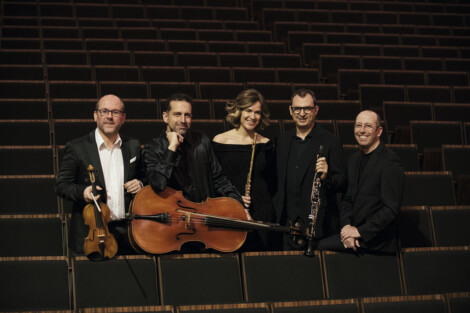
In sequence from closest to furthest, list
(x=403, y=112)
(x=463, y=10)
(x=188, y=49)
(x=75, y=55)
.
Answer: (x=403, y=112), (x=75, y=55), (x=188, y=49), (x=463, y=10)

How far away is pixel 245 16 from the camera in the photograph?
5.08 ft

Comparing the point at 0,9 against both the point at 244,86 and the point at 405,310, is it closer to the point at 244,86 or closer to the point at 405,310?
the point at 244,86

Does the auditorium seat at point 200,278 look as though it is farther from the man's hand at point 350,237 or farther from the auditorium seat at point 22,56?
the auditorium seat at point 22,56

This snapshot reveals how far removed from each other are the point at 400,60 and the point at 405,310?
868 millimetres

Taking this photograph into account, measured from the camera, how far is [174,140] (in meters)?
0.63

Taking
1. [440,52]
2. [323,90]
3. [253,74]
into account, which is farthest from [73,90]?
[440,52]

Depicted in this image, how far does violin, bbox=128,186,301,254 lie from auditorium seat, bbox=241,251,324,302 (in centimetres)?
3

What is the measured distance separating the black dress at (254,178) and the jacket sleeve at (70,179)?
0.15m

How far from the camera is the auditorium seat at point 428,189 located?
861 mm

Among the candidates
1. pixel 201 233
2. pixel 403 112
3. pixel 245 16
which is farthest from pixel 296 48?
pixel 201 233

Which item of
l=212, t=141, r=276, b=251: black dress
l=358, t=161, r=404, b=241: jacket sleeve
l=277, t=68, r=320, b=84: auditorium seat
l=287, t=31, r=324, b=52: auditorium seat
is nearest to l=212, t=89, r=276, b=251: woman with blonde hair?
l=212, t=141, r=276, b=251: black dress

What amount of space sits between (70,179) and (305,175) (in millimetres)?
239

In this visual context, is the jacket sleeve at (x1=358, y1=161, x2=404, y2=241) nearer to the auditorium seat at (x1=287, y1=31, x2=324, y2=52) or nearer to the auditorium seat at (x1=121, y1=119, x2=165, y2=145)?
the auditorium seat at (x1=121, y1=119, x2=165, y2=145)

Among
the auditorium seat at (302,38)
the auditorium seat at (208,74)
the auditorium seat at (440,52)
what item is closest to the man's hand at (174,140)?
the auditorium seat at (208,74)
